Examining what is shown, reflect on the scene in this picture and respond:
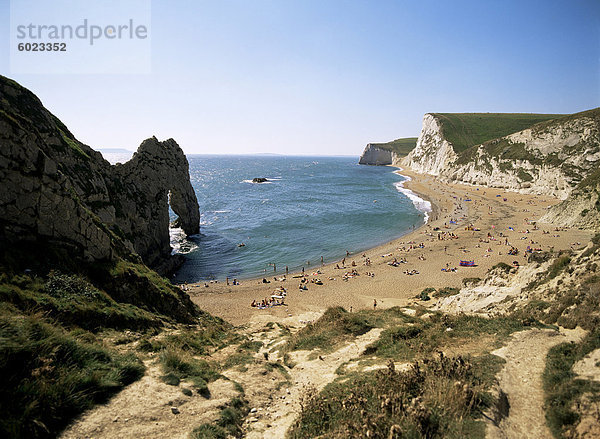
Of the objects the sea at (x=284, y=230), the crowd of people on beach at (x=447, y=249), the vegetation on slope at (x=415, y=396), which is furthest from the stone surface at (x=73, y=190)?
the crowd of people on beach at (x=447, y=249)

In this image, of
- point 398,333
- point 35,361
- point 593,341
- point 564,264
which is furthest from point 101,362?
point 564,264

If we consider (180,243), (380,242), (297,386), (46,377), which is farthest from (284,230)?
(46,377)

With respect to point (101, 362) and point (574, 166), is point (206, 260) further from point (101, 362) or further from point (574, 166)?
point (574, 166)

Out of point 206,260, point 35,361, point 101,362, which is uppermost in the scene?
point 35,361

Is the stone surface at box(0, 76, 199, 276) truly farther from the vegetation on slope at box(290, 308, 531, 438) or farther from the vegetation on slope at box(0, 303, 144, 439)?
the vegetation on slope at box(290, 308, 531, 438)

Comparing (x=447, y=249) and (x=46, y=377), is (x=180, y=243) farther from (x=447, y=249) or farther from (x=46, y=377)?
(x=46, y=377)

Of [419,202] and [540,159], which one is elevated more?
[540,159]
